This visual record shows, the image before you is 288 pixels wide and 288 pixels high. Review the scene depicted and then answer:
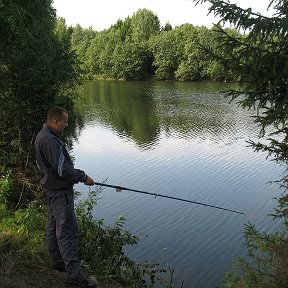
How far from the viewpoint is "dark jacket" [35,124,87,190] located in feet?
14.1

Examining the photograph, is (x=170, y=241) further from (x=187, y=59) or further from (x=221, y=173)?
(x=187, y=59)

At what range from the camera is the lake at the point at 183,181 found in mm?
9906

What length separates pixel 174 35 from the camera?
79.6m

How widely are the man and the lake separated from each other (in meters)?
4.73

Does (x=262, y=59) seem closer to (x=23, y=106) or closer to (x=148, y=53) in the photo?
(x=23, y=106)

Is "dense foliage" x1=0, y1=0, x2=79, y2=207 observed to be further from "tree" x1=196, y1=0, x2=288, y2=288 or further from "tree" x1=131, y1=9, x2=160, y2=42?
"tree" x1=131, y1=9, x2=160, y2=42

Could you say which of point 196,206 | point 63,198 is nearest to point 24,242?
point 63,198

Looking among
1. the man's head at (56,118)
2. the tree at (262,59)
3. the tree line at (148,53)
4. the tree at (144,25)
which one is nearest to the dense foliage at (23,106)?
the man's head at (56,118)

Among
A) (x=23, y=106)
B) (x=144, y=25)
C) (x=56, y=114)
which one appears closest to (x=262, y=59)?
(x=56, y=114)

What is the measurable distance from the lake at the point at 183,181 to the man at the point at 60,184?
186 inches

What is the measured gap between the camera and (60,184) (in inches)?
173

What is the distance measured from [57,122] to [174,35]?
78622mm

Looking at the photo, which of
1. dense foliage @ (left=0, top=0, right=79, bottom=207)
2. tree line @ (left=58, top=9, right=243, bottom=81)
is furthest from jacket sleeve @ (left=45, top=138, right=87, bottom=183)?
tree line @ (left=58, top=9, right=243, bottom=81)

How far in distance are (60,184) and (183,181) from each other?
11.2 meters
